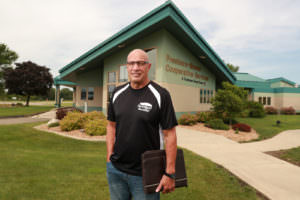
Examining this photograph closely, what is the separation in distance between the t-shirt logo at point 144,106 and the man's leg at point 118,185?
70 cm

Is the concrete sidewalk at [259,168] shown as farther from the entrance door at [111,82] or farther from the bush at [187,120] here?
the entrance door at [111,82]

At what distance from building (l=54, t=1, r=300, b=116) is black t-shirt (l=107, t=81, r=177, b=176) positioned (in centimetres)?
957

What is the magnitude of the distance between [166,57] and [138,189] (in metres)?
11.3

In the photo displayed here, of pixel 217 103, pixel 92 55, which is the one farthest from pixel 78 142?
pixel 217 103

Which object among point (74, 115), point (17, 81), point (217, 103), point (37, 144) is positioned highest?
point (17, 81)

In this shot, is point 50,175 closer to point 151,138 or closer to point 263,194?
point 151,138

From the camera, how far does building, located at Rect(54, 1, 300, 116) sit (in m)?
11.2

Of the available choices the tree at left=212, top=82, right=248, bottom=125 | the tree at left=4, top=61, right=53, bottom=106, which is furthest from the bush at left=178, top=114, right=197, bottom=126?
the tree at left=4, top=61, right=53, bottom=106

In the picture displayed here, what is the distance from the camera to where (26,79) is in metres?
31.1

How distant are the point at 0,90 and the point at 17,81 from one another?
11370 mm

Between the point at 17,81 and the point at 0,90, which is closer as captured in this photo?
the point at 17,81

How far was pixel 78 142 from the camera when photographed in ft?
25.4

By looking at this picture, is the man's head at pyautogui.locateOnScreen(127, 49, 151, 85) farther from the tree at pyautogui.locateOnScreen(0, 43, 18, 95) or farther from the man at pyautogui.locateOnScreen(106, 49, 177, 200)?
the tree at pyautogui.locateOnScreen(0, 43, 18, 95)

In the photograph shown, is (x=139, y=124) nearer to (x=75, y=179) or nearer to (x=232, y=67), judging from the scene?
(x=75, y=179)
